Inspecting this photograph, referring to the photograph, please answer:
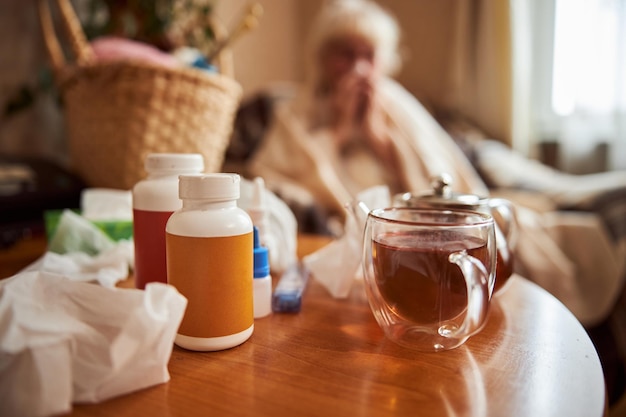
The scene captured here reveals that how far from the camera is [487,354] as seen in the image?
39 cm

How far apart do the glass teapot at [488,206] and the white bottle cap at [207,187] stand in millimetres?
269

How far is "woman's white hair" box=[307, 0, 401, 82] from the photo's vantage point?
1.57 metres

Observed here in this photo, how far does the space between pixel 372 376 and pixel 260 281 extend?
0.16 m

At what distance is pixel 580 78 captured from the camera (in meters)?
1.84

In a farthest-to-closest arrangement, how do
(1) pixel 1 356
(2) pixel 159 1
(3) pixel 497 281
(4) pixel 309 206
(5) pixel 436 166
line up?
(5) pixel 436 166
(2) pixel 159 1
(4) pixel 309 206
(3) pixel 497 281
(1) pixel 1 356

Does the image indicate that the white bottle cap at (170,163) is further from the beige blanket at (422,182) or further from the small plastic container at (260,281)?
A: the beige blanket at (422,182)

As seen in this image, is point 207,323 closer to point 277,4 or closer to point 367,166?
point 367,166

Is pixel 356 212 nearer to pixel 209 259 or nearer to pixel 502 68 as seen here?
pixel 209 259

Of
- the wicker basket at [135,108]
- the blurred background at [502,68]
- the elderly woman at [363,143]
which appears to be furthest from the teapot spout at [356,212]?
the blurred background at [502,68]

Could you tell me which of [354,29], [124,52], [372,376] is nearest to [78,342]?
[372,376]

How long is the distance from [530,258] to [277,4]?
1.79 meters

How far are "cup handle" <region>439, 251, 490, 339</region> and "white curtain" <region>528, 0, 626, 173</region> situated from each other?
175 cm

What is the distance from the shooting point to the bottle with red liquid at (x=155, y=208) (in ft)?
1.46

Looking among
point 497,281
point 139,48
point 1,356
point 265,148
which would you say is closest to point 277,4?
point 265,148
